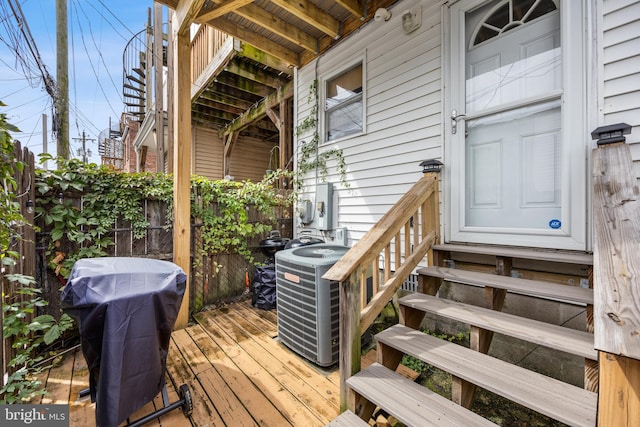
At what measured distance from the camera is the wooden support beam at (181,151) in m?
3.01

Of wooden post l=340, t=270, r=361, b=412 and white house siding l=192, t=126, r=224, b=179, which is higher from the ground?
white house siding l=192, t=126, r=224, b=179

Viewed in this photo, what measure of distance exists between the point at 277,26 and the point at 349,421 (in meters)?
4.38

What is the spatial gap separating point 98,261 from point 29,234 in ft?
4.10

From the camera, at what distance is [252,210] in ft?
13.6

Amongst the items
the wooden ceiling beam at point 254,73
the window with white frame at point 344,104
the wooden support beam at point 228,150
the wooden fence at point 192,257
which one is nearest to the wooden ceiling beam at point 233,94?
the wooden ceiling beam at point 254,73

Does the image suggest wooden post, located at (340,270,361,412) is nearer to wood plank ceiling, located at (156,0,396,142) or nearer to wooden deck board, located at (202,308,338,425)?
wooden deck board, located at (202,308,338,425)

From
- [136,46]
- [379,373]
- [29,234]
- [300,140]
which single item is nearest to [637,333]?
[379,373]

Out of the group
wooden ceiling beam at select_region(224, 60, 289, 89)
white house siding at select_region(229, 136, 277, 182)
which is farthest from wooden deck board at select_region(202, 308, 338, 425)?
white house siding at select_region(229, 136, 277, 182)

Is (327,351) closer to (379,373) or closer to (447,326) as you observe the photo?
(379,373)

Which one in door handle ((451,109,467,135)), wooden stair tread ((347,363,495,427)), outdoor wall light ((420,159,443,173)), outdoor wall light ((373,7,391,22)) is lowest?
wooden stair tread ((347,363,495,427))

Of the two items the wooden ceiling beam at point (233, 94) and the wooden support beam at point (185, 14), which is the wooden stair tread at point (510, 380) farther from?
the wooden ceiling beam at point (233, 94)

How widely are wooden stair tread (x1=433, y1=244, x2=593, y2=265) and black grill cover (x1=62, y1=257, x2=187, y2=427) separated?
221 cm

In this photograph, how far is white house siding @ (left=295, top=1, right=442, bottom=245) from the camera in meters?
2.81

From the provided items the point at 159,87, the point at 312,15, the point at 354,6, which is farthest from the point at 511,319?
the point at 159,87
